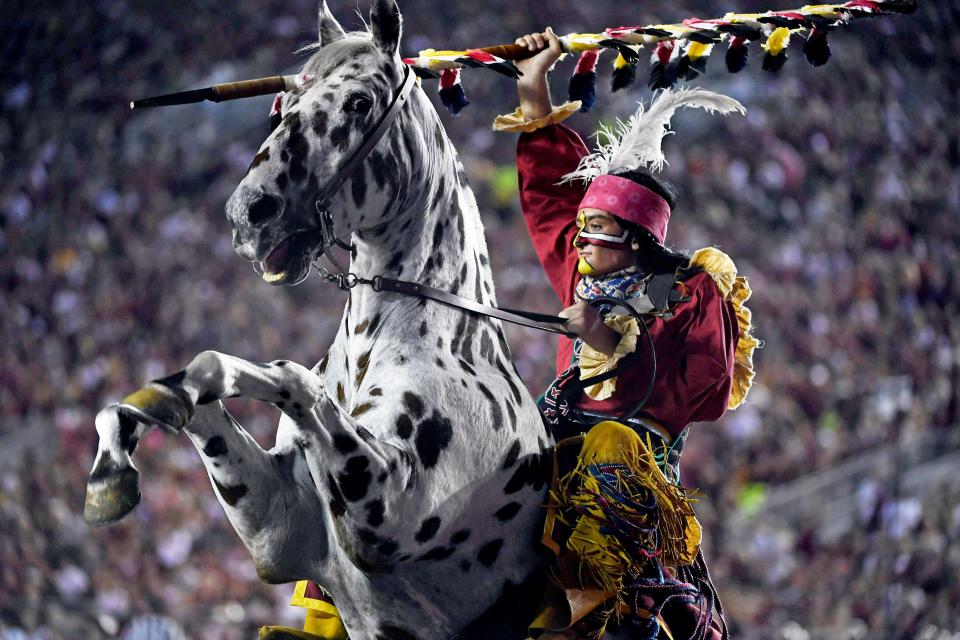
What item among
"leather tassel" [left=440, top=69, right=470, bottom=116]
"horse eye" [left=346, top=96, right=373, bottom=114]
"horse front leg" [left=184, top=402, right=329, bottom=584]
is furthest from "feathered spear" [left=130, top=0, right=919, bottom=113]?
"horse front leg" [left=184, top=402, right=329, bottom=584]

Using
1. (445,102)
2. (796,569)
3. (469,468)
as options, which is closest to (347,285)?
(469,468)

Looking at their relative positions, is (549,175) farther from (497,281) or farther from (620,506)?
(497,281)

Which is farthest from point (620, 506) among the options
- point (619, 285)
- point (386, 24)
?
point (386, 24)

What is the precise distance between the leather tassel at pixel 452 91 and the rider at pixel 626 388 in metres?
0.10

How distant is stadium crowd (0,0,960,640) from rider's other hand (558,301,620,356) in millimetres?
2946

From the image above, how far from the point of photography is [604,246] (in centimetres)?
192

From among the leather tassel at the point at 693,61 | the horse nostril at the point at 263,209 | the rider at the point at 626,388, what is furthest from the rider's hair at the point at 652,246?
the horse nostril at the point at 263,209

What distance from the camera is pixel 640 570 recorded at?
5.74 ft

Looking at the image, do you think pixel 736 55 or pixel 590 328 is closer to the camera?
pixel 590 328

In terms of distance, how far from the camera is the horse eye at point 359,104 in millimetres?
1596

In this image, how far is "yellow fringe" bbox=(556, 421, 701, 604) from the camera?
1.71m

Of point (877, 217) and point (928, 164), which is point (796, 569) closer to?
point (877, 217)

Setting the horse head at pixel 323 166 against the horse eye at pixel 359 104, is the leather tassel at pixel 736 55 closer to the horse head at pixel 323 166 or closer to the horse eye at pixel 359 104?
the horse head at pixel 323 166

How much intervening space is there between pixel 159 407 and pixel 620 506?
2.43ft
